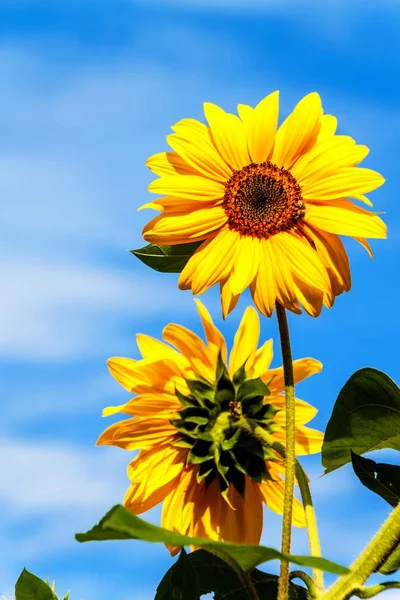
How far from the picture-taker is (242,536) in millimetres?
1902

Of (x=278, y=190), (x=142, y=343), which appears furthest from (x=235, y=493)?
(x=278, y=190)

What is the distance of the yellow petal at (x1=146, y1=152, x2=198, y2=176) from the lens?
1967mm

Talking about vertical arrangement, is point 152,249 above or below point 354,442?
above

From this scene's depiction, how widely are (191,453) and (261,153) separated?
0.69 metres

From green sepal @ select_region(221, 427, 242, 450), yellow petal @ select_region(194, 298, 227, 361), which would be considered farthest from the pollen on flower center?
green sepal @ select_region(221, 427, 242, 450)

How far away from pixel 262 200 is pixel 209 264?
0.24 metres

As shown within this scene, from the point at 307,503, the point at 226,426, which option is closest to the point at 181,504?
the point at 226,426

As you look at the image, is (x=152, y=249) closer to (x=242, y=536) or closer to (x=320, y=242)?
(x=320, y=242)

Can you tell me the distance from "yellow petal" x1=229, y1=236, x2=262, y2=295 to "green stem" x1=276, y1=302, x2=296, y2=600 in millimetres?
122

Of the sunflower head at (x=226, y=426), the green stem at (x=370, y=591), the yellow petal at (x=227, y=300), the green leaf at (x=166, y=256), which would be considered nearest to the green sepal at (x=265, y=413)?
the sunflower head at (x=226, y=426)

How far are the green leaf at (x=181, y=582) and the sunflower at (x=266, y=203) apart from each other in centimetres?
52

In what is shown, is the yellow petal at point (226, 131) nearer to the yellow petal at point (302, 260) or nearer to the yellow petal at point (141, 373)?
the yellow petal at point (302, 260)

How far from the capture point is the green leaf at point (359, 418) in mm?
1841

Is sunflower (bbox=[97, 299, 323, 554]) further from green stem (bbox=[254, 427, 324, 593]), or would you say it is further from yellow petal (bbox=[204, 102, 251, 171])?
yellow petal (bbox=[204, 102, 251, 171])
